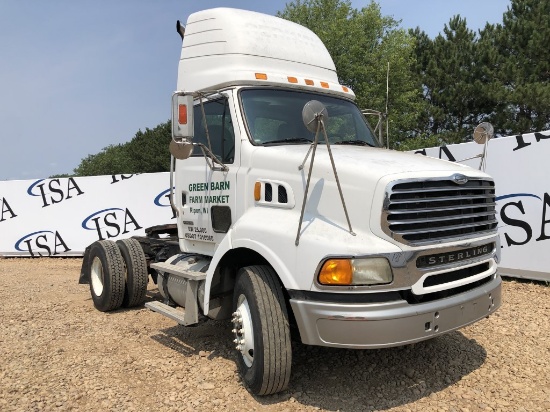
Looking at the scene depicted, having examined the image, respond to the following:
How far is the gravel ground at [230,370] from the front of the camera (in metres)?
3.87

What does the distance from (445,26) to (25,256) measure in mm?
30087

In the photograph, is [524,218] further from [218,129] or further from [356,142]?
[218,129]

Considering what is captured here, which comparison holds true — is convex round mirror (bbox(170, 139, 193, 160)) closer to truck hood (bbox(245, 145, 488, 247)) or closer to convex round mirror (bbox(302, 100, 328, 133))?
truck hood (bbox(245, 145, 488, 247))

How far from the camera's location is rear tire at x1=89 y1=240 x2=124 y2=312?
6.45 m

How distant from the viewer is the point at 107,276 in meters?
6.46

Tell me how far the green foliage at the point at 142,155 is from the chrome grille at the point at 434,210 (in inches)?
1410

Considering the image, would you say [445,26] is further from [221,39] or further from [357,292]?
[357,292]

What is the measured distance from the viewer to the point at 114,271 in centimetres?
648

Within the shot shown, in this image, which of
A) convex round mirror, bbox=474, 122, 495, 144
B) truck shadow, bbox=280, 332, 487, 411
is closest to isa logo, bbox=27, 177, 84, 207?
truck shadow, bbox=280, 332, 487, 411

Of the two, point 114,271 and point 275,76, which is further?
point 114,271

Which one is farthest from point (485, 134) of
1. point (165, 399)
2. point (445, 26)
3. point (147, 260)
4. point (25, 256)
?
point (445, 26)

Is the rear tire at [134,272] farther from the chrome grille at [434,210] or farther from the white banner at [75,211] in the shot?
the white banner at [75,211]

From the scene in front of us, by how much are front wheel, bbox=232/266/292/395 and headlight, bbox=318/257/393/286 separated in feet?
2.18

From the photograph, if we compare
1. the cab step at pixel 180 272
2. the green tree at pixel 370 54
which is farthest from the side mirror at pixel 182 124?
the green tree at pixel 370 54
